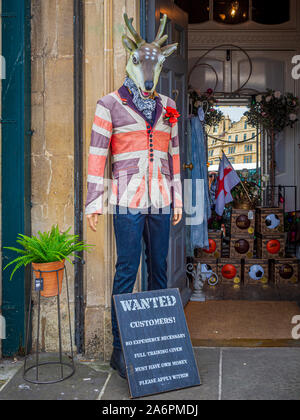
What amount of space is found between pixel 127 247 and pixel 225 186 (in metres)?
3.32

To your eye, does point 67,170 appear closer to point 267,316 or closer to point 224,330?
point 224,330

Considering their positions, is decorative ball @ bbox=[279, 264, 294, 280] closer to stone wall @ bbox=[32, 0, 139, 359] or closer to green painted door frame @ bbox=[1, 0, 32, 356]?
stone wall @ bbox=[32, 0, 139, 359]

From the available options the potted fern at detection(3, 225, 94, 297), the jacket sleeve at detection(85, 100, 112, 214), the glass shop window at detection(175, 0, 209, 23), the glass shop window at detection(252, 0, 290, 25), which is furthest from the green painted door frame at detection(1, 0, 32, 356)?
the glass shop window at detection(252, 0, 290, 25)

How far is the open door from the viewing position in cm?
342

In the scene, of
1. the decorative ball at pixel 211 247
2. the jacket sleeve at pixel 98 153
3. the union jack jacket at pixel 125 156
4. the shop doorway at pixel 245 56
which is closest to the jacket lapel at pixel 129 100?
the union jack jacket at pixel 125 156

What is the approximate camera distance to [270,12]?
7363 millimetres

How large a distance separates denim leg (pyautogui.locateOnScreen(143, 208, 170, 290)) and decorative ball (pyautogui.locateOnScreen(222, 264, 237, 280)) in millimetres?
2533

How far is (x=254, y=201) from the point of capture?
19.0ft

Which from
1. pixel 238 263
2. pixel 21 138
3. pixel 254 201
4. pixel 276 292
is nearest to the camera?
pixel 21 138

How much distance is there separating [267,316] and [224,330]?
23.6 inches

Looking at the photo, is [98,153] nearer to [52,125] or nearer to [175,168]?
[175,168]

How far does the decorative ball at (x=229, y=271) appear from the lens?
17.5 ft

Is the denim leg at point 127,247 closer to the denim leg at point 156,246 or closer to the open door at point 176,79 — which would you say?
the denim leg at point 156,246
